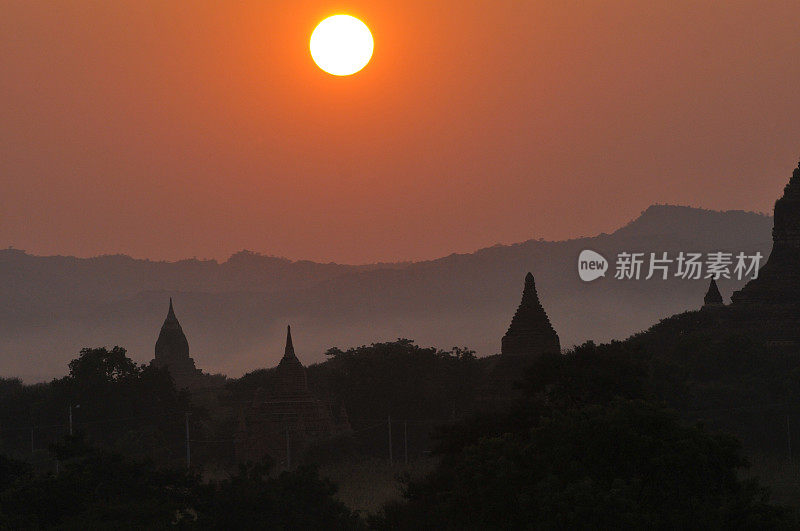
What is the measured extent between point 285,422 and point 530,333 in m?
16.0

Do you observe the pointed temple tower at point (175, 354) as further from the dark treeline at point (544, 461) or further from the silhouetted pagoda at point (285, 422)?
the silhouetted pagoda at point (285, 422)

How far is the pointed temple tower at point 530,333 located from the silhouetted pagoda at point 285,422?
13214 mm

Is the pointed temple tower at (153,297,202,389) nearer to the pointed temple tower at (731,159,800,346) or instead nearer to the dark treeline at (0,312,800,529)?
the dark treeline at (0,312,800,529)

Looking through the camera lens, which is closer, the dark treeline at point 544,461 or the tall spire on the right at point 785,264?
the dark treeline at point 544,461

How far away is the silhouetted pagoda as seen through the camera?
8175 centimetres

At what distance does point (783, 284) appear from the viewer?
8875 centimetres

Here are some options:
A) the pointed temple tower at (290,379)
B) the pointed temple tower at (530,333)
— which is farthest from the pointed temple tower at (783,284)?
the pointed temple tower at (290,379)

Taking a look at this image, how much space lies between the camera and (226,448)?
289 feet

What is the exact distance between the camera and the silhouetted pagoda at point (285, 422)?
268 feet

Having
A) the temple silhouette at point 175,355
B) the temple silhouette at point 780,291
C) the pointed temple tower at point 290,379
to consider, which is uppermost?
the temple silhouette at point 175,355

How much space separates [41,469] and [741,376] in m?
37.8

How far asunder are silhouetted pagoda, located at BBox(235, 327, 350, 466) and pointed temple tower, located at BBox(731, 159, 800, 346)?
24.9m

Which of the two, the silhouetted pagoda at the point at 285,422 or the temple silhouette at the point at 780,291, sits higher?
the temple silhouette at the point at 780,291

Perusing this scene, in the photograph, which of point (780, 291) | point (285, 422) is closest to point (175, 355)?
point (285, 422)
